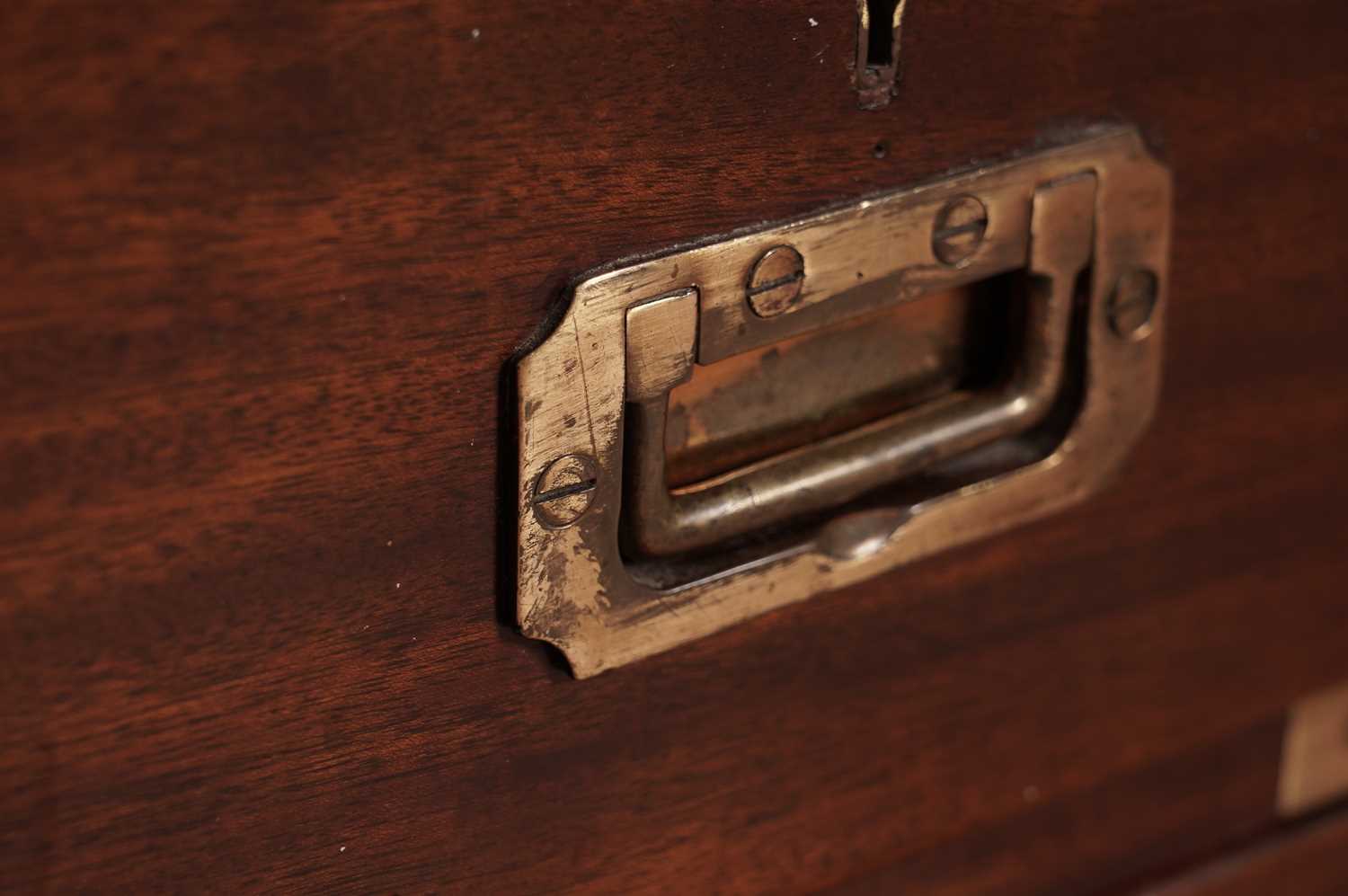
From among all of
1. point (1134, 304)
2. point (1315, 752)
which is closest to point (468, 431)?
point (1134, 304)

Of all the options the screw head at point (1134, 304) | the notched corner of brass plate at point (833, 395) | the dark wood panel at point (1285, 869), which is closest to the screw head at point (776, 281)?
the notched corner of brass plate at point (833, 395)

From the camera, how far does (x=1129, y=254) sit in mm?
514

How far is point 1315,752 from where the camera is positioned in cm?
68

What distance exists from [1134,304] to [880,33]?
0.14m

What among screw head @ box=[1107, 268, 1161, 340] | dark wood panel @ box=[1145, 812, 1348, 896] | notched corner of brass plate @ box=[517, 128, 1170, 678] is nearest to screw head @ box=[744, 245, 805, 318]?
notched corner of brass plate @ box=[517, 128, 1170, 678]

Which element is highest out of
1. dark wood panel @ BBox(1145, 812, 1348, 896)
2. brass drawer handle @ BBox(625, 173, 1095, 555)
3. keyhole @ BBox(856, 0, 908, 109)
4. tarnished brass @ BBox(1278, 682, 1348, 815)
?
keyhole @ BBox(856, 0, 908, 109)

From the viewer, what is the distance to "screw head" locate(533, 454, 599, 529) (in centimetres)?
41

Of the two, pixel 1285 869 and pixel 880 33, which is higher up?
pixel 880 33

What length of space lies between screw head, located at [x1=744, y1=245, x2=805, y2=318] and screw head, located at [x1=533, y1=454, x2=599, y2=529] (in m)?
0.06

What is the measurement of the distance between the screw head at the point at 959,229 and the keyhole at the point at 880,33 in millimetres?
46

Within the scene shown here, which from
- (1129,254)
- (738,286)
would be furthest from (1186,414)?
(738,286)

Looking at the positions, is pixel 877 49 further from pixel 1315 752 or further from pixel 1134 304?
pixel 1315 752

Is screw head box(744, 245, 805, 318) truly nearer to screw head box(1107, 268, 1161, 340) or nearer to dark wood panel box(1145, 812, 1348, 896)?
screw head box(1107, 268, 1161, 340)

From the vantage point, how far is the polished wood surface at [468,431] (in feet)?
1.13
